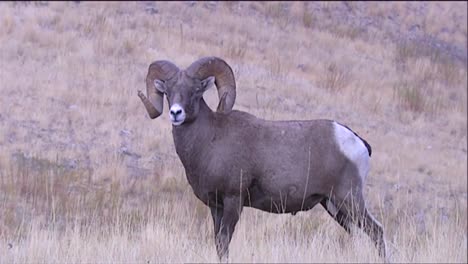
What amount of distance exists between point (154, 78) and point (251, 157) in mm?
1212

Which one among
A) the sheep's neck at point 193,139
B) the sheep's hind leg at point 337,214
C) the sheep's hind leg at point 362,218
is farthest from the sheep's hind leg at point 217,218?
the sheep's hind leg at point 362,218

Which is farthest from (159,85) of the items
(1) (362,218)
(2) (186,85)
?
(1) (362,218)

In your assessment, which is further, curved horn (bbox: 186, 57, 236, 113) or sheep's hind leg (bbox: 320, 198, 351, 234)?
sheep's hind leg (bbox: 320, 198, 351, 234)

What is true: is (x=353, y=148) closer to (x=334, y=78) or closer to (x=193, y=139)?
(x=193, y=139)

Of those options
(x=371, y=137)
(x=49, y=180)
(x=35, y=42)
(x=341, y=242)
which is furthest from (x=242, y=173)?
(x=35, y=42)

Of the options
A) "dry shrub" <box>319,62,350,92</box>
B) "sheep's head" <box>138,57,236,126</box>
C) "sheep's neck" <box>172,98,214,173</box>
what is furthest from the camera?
"dry shrub" <box>319,62,350,92</box>

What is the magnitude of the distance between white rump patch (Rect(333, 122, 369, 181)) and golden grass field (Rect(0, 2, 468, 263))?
0.75m

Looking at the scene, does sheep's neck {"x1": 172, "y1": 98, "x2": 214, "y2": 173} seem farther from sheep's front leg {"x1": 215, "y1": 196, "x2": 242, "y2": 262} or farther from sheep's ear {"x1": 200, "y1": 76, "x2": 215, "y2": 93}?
sheep's front leg {"x1": 215, "y1": 196, "x2": 242, "y2": 262}

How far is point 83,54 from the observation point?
18.2 meters

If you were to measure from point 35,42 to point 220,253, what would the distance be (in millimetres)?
9570

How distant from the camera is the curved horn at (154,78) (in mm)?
10086

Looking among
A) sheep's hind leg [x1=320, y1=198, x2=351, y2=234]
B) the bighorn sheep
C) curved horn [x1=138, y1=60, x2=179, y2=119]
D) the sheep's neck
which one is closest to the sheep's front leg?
the bighorn sheep

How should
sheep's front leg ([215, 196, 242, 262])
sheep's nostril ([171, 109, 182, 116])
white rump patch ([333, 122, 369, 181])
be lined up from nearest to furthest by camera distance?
1. sheep's nostril ([171, 109, 182, 116])
2. sheep's front leg ([215, 196, 242, 262])
3. white rump patch ([333, 122, 369, 181])

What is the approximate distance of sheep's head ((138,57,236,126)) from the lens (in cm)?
977
